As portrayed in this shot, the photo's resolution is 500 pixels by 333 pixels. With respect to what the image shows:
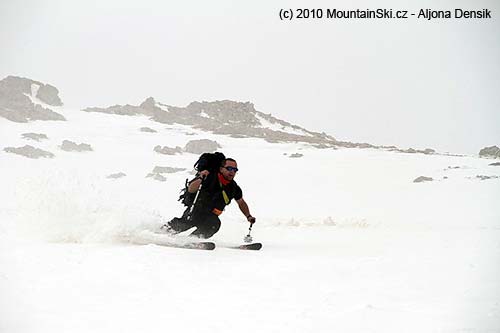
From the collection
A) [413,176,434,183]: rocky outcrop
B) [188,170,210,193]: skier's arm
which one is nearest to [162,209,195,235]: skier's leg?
[188,170,210,193]: skier's arm

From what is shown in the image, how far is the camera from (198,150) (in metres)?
34.8

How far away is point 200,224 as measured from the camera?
8.35 meters

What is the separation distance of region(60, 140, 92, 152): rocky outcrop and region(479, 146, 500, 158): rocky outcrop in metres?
23.6

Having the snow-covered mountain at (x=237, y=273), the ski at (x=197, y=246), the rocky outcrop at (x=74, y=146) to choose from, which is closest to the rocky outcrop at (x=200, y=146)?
the rocky outcrop at (x=74, y=146)

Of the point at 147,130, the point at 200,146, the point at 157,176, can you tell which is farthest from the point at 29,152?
the point at 147,130

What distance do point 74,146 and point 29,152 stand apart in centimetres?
299

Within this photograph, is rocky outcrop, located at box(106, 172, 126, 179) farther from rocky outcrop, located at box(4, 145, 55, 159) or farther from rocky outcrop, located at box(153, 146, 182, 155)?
rocky outcrop, located at box(153, 146, 182, 155)

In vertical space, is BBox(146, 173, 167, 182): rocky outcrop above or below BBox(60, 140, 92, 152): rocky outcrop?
below

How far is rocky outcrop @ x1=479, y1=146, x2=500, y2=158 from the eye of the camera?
35.9 meters

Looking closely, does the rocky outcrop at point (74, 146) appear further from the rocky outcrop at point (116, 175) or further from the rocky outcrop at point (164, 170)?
the rocky outcrop at point (164, 170)

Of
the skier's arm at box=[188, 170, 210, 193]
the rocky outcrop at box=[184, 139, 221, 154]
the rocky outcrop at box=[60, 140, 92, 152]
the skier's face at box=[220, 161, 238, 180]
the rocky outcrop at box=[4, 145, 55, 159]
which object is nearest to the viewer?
the skier's arm at box=[188, 170, 210, 193]

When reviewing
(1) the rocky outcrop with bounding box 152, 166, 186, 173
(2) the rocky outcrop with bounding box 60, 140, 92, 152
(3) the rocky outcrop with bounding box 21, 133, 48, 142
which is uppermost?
(3) the rocky outcrop with bounding box 21, 133, 48, 142

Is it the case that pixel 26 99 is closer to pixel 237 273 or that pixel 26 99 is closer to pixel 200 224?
pixel 200 224

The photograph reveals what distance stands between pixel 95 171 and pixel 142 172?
2.19 m
